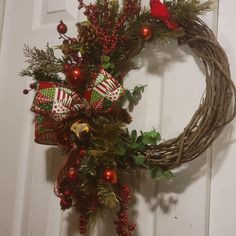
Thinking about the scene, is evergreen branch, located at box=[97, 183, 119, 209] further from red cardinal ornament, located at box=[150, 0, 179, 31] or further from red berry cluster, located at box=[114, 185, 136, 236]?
red cardinal ornament, located at box=[150, 0, 179, 31]

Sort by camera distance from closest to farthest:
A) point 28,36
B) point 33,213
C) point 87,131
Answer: point 87,131
point 33,213
point 28,36

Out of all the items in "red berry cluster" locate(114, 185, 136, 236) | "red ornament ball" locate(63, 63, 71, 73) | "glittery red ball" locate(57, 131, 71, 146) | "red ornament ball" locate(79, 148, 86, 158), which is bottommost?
"red berry cluster" locate(114, 185, 136, 236)

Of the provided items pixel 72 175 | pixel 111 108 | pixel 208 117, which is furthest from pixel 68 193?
pixel 208 117

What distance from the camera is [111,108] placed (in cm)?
79

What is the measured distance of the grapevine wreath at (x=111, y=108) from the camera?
2.48ft

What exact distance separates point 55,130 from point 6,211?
0.36 metres

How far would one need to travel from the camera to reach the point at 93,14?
83 cm

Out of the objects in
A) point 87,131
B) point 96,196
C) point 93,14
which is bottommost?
point 96,196

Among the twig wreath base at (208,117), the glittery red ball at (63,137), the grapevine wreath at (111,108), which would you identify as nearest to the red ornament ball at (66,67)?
the grapevine wreath at (111,108)

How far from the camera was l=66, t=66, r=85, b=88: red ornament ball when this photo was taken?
77 centimetres

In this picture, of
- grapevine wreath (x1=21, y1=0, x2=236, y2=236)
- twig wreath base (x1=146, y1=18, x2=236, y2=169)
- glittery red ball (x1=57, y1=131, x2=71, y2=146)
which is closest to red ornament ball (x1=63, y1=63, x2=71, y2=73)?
grapevine wreath (x1=21, y1=0, x2=236, y2=236)

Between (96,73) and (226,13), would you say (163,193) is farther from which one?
(226,13)

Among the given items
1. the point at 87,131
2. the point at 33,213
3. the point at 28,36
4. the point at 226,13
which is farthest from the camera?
the point at 28,36

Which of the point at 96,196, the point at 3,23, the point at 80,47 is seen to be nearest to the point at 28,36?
the point at 3,23
